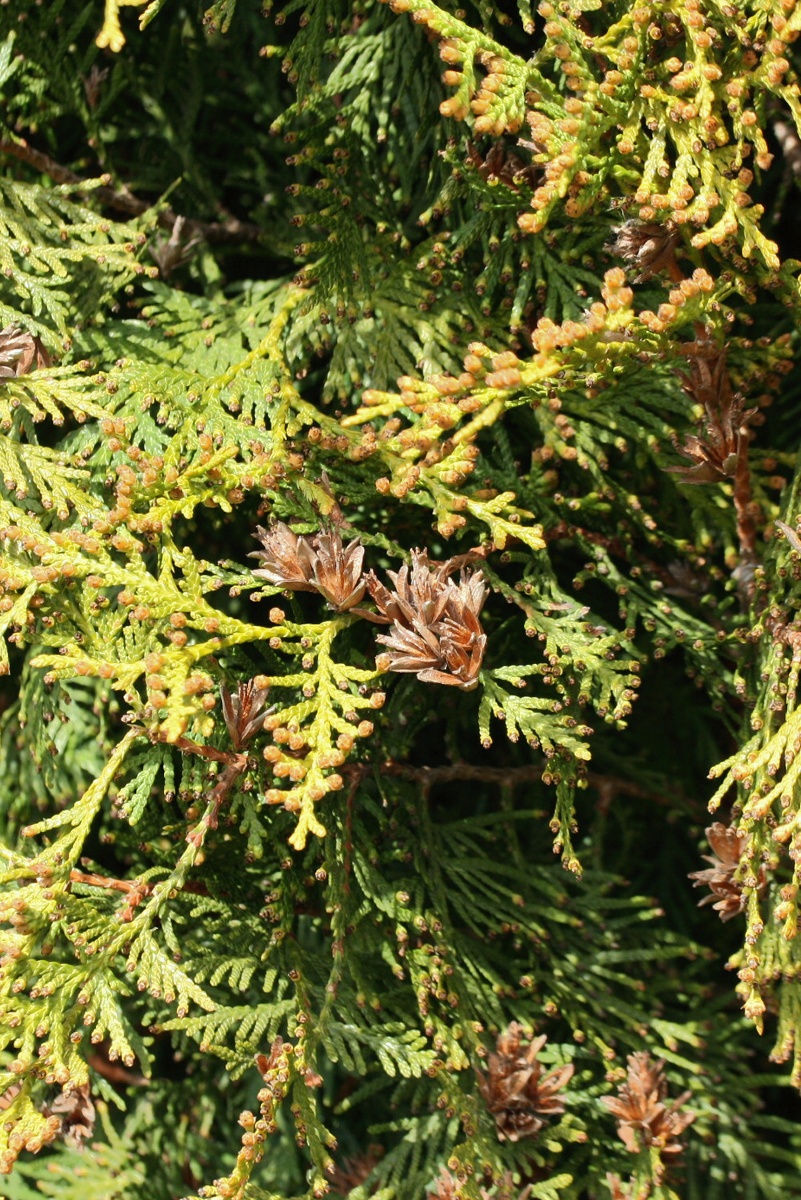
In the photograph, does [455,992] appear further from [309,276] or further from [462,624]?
[309,276]

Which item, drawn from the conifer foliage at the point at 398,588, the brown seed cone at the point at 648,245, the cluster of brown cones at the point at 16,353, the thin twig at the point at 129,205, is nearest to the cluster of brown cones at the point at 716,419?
the conifer foliage at the point at 398,588

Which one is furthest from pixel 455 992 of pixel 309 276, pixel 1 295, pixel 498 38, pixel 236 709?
pixel 498 38

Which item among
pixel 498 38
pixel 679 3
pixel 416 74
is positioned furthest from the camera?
pixel 498 38

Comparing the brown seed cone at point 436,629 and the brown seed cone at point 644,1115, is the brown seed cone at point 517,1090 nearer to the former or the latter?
the brown seed cone at point 644,1115

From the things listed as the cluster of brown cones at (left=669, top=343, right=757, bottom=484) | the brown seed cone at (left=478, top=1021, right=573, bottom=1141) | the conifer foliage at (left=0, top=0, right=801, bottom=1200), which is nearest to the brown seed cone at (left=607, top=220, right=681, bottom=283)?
the conifer foliage at (left=0, top=0, right=801, bottom=1200)

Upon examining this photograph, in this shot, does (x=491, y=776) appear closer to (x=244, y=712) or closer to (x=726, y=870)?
(x=726, y=870)

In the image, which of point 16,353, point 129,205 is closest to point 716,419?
point 16,353

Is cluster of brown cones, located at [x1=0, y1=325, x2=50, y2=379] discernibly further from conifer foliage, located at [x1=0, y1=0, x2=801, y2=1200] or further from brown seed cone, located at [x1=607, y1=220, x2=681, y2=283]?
brown seed cone, located at [x1=607, y1=220, x2=681, y2=283]

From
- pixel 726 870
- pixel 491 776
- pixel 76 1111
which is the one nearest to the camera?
pixel 726 870
